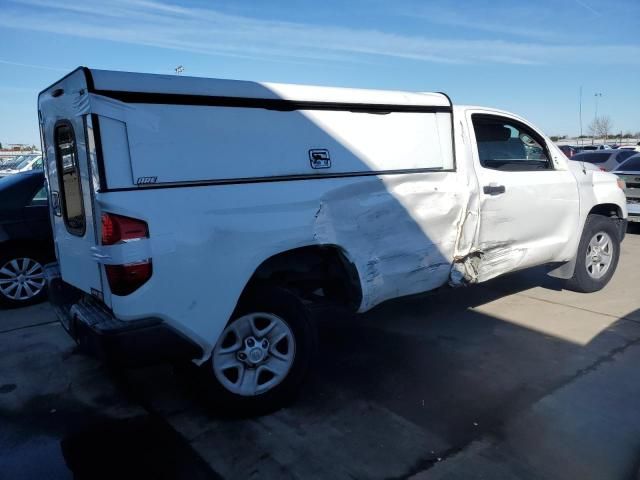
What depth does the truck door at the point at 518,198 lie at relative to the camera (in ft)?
15.0

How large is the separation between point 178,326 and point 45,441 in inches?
45.9

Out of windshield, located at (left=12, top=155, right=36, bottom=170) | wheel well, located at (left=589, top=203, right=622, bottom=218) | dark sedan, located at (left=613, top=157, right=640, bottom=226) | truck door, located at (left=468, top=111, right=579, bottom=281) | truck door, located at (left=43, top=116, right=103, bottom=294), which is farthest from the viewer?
windshield, located at (left=12, top=155, right=36, bottom=170)

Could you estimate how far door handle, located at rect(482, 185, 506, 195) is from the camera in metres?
4.47

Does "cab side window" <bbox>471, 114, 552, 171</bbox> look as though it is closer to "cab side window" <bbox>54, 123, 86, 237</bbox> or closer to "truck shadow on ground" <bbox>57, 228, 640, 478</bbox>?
"truck shadow on ground" <bbox>57, 228, 640, 478</bbox>

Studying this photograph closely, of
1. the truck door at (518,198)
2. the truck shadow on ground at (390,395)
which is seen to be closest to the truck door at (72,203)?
the truck shadow on ground at (390,395)

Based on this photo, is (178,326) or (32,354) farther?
(32,354)

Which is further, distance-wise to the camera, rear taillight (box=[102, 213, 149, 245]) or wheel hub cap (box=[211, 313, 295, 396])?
wheel hub cap (box=[211, 313, 295, 396])

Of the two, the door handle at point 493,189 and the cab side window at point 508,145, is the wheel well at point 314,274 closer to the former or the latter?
the door handle at point 493,189

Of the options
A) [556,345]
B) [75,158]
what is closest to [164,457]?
[75,158]

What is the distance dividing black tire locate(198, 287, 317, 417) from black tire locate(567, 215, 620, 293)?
3.63 meters

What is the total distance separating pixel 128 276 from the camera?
2.82m

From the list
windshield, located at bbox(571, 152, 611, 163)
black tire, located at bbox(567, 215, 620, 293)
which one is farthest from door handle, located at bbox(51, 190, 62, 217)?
windshield, located at bbox(571, 152, 611, 163)

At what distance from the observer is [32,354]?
4.57 meters

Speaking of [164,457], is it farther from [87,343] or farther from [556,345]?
[556,345]
